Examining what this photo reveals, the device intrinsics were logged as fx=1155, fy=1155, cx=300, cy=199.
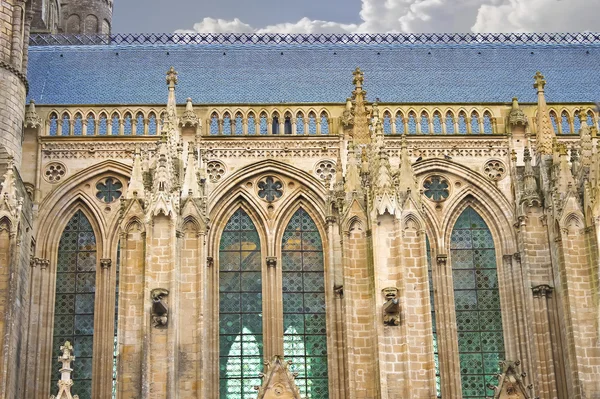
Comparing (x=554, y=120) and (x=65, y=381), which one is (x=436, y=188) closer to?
(x=554, y=120)

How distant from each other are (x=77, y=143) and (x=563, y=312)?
11625 millimetres

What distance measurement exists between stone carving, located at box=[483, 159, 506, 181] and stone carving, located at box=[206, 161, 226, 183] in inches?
240

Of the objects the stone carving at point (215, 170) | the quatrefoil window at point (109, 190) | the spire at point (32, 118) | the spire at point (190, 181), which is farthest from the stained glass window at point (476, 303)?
the spire at point (32, 118)

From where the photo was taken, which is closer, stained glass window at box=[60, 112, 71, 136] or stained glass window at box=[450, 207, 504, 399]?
stained glass window at box=[450, 207, 504, 399]

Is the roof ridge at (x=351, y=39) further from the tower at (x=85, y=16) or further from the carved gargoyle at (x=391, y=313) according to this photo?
the carved gargoyle at (x=391, y=313)

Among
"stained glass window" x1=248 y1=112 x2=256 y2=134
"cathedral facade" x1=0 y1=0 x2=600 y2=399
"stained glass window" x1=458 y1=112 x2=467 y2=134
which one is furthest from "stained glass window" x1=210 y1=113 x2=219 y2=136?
"stained glass window" x1=458 y1=112 x2=467 y2=134

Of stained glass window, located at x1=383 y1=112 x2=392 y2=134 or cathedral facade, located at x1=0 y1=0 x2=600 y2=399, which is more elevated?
stained glass window, located at x1=383 y1=112 x2=392 y2=134

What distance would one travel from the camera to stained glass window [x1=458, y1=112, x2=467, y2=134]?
1087 inches

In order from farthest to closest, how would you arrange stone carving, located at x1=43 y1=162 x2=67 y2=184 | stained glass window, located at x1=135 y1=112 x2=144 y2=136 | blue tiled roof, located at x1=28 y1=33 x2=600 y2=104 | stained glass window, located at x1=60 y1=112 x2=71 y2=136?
1. blue tiled roof, located at x1=28 y1=33 x2=600 y2=104
2. stained glass window, located at x1=135 y1=112 x2=144 y2=136
3. stained glass window, located at x1=60 y1=112 x2=71 y2=136
4. stone carving, located at x1=43 y1=162 x2=67 y2=184

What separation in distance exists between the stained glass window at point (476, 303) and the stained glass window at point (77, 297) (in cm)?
811

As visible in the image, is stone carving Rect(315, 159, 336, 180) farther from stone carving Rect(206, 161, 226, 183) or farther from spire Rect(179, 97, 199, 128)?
spire Rect(179, 97, 199, 128)

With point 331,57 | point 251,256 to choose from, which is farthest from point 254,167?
point 331,57

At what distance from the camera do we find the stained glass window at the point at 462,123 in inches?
1087

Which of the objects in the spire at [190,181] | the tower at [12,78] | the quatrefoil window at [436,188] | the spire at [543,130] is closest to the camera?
the spire at [190,181]
